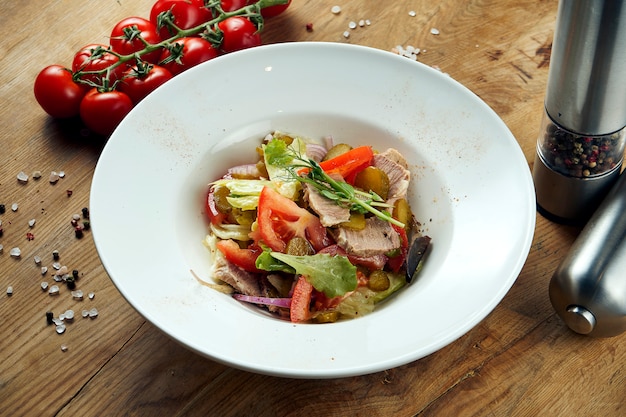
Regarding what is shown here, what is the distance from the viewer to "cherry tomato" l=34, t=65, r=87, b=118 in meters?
3.14

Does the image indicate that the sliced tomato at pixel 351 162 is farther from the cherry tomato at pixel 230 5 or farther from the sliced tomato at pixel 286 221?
the cherry tomato at pixel 230 5

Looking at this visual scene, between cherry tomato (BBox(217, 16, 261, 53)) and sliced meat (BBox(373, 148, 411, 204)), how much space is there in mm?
984

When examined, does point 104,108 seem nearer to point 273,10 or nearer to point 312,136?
point 312,136

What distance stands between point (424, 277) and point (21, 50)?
2.27m

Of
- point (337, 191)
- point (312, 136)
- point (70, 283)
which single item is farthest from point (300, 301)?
point (70, 283)

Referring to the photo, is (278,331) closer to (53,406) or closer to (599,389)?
(53,406)

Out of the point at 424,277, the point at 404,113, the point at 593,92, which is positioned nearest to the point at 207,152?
the point at 404,113

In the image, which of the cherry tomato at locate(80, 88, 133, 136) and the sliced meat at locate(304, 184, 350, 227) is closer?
the sliced meat at locate(304, 184, 350, 227)

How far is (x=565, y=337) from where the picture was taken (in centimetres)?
258

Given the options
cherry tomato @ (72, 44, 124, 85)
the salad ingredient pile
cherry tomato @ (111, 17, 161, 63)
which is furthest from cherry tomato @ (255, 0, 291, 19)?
cherry tomato @ (72, 44, 124, 85)

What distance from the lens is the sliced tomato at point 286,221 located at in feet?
8.22

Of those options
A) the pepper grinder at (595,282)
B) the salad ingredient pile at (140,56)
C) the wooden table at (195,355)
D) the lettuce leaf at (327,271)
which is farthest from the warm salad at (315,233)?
the salad ingredient pile at (140,56)

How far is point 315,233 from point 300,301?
27cm

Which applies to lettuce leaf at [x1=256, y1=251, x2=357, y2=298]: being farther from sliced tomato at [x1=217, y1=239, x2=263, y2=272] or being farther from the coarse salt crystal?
the coarse salt crystal
